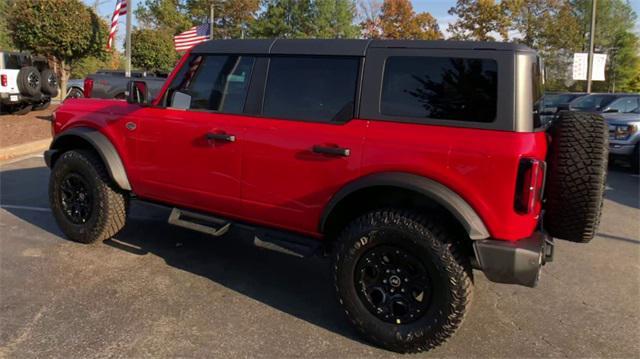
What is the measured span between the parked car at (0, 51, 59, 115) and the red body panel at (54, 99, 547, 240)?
1112 centimetres

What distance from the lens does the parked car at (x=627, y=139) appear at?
421 inches

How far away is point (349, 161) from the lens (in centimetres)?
333

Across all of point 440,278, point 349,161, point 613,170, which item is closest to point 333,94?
point 349,161

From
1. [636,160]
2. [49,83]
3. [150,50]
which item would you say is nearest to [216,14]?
[150,50]

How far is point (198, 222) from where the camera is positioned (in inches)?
162

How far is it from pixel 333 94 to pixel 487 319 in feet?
6.31

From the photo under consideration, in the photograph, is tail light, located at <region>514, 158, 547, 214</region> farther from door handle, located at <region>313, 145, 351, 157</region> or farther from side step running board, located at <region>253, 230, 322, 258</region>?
side step running board, located at <region>253, 230, 322, 258</region>

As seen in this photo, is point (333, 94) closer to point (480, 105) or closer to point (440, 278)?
point (480, 105)

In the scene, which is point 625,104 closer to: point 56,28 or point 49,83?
point 56,28

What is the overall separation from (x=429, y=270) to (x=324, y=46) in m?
1.68

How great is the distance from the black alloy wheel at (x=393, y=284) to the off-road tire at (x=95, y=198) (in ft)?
8.26

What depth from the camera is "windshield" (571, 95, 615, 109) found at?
13.7 metres

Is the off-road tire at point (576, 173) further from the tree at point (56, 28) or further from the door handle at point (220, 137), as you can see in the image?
the tree at point (56, 28)

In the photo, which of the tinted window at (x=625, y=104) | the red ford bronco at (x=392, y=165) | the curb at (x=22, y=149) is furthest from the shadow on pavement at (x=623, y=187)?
the curb at (x=22, y=149)
